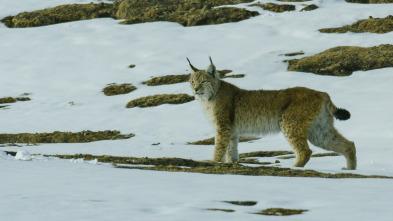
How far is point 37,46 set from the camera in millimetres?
45250

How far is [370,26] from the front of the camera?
40.7 meters

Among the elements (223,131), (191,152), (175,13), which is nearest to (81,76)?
(175,13)

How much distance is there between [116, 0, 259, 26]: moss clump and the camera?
4791 cm

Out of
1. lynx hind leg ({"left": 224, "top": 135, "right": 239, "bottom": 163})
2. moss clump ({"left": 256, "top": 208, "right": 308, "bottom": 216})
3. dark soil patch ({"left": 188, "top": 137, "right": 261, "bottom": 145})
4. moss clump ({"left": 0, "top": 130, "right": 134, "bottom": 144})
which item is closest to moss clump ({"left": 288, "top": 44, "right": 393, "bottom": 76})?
dark soil patch ({"left": 188, "top": 137, "right": 261, "bottom": 145})

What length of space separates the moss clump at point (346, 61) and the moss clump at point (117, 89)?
924 cm

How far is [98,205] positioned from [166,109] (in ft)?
73.5

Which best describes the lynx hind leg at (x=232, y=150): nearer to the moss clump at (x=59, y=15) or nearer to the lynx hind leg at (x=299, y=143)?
the lynx hind leg at (x=299, y=143)

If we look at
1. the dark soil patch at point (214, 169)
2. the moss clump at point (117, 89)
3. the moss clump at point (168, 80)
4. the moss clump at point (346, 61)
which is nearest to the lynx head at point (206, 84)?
the dark soil patch at point (214, 169)

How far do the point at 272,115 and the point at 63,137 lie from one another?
1370 cm

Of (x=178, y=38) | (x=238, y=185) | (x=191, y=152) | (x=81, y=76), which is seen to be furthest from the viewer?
(x=178, y=38)

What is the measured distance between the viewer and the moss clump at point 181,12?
1886 inches

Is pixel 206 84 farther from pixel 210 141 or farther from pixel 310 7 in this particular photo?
pixel 310 7

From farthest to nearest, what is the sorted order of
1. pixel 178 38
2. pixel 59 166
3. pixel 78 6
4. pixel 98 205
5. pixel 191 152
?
pixel 78 6 < pixel 178 38 < pixel 191 152 < pixel 59 166 < pixel 98 205

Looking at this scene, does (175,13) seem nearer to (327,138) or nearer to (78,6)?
(78,6)
